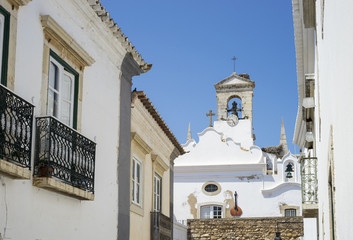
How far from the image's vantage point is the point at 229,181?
32.8 meters

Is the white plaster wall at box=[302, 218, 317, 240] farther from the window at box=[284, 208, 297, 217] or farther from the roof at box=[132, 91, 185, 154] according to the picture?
the window at box=[284, 208, 297, 217]

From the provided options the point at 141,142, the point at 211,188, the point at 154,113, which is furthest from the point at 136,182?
the point at 211,188

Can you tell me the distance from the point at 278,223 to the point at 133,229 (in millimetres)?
14283

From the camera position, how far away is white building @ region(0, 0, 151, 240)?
7043mm

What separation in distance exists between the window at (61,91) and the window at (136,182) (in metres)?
4.38

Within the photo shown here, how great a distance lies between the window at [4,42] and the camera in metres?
7.02

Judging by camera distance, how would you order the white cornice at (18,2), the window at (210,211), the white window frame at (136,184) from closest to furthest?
the white cornice at (18,2)
the white window frame at (136,184)
the window at (210,211)

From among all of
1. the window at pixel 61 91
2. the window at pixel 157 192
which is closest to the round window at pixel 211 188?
A: the window at pixel 157 192

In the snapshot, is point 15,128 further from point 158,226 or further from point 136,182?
point 158,226

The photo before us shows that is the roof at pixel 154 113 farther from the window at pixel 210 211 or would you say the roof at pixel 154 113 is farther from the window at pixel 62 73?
the window at pixel 210 211

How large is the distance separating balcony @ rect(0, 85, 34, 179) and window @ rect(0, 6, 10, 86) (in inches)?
13.4

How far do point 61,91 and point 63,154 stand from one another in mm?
1040

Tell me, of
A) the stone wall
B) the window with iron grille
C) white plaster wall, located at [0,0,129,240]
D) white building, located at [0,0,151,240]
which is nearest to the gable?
the stone wall

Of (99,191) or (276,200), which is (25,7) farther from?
(276,200)
